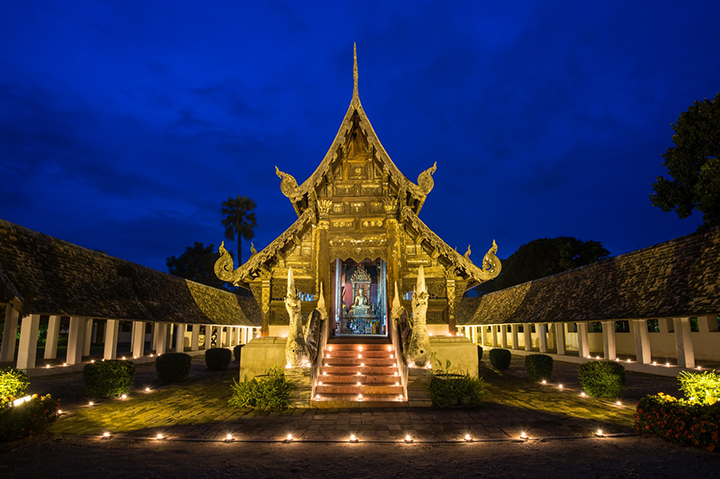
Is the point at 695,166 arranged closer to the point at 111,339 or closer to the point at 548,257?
the point at 548,257

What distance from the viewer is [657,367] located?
15.5 metres

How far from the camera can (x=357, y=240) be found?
12797 mm

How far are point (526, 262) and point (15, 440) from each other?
43445mm

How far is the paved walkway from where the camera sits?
7062mm

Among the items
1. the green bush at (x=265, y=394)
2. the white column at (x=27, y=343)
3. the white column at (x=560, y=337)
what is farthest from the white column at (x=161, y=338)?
the white column at (x=560, y=337)

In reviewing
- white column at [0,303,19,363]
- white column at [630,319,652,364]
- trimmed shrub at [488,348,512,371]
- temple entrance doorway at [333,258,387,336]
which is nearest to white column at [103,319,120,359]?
white column at [0,303,19,363]

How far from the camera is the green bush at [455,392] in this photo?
9.28 metres

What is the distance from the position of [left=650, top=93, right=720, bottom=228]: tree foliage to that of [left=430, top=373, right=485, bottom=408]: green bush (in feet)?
39.6

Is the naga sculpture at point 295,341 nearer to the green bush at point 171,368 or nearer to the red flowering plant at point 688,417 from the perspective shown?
the green bush at point 171,368

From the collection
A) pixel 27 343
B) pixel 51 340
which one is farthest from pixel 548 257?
pixel 27 343

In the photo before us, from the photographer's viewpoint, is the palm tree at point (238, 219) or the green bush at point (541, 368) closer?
the green bush at point (541, 368)

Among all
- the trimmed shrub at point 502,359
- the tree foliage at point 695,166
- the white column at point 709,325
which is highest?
the tree foliage at point 695,166

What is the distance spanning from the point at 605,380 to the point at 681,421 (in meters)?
4.09

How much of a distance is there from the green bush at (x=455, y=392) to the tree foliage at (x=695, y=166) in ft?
39.6
